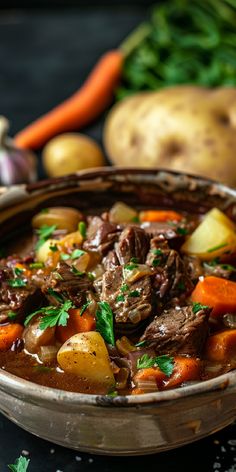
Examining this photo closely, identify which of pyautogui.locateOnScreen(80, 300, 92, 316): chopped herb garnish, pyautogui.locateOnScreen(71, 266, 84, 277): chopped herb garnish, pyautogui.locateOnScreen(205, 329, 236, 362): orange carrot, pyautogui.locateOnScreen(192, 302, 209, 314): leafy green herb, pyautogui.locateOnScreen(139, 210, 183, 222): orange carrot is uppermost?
pyautogui.locateOnScreen(71, 266, 84, 277): chopped herb garnish

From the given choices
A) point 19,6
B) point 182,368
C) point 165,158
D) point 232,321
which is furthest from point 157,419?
point 19,6

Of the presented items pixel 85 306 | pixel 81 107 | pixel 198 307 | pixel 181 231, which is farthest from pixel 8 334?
pixel 81 107

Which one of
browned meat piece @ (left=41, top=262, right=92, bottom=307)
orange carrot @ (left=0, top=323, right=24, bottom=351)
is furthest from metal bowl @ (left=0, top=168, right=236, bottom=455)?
browned meat piece @ (left=41, top=262, right=92, bottom=307)

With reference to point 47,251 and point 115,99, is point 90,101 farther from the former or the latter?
point 47,251

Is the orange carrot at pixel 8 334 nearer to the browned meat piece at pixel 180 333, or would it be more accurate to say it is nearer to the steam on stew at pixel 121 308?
the steam on stew at pixel 121 308

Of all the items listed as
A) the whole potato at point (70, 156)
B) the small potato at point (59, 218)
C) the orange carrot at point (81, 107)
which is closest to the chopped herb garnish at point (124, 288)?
the small potato at point (59, 218)

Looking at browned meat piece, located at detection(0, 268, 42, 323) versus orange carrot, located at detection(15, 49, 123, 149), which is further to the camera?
orange carrot, located at detection(15, 49, 123, 149)

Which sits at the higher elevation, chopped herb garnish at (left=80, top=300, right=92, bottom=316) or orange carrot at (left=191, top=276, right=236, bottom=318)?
chopped herb garnish at (left=80, top=300, right=92, bottom=316)

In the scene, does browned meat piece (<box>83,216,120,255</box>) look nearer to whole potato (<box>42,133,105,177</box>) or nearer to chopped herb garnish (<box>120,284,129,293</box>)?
chopped herb garnish (<box>120,284,129,293</box>)

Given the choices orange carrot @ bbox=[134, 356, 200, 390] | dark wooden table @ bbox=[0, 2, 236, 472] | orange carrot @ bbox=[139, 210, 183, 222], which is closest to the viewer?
orange carrot @ bbox=[134, 356, 200, 390]
